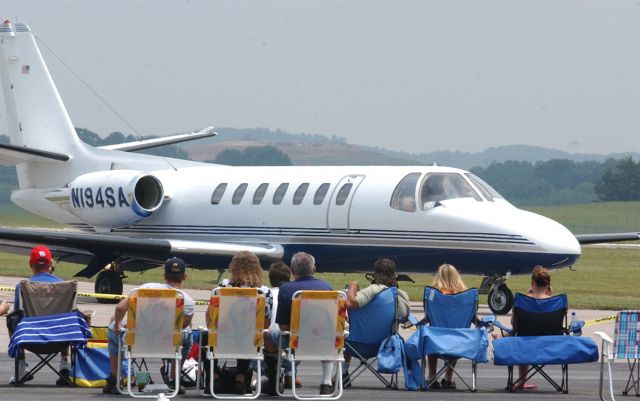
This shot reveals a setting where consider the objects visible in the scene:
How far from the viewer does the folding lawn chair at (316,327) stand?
11.9 meters

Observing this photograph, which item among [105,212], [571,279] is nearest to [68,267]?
[105,212]

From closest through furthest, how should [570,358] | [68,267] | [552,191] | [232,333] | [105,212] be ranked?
[232,333] < [570,358] < [105,212] < [68,267] < [552,191]

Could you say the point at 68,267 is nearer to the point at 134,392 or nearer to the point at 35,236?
the point at 35,236

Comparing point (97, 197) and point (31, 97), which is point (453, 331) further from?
point (31, 97)

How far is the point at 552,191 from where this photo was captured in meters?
126

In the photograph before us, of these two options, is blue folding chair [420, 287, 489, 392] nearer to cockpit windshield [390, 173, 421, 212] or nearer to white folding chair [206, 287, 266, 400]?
white folding chair [206, 287, 266, 400]

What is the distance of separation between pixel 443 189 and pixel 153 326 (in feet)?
37.8

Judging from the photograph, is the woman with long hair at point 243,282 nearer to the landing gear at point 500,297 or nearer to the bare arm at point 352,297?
the bare arm at point 352,297

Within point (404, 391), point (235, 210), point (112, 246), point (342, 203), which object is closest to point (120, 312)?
point (404, 391)

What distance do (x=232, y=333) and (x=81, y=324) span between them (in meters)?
1.42

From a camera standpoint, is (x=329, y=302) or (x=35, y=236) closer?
(x=329, y=302)

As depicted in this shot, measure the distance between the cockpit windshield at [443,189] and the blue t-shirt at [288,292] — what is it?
10.1 metres

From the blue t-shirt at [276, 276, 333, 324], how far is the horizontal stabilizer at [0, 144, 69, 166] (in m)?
15.3

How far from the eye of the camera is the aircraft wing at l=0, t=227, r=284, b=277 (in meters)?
23.5
